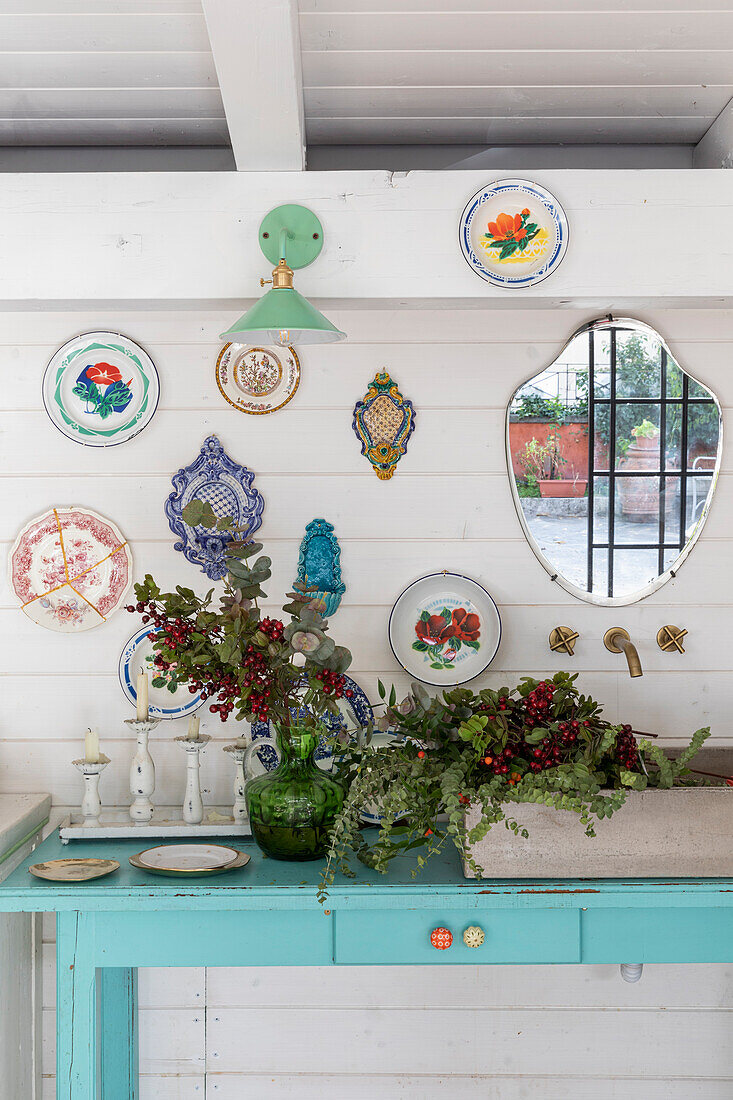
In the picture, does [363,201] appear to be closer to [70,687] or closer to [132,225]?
[132,225]

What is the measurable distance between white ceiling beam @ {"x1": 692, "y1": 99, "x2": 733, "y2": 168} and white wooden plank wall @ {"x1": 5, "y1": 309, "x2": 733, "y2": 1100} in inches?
13.2

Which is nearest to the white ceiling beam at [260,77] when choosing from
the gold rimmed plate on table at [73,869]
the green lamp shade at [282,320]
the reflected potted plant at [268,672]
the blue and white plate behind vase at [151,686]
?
the green lamp shade at [282,320]

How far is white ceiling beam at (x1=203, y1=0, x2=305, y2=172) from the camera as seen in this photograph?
134 centimetres

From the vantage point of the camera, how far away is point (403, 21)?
4.94 ft

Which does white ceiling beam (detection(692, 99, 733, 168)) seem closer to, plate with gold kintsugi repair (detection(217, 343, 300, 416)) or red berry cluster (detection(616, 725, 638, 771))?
plate with gold kintsugi repair (detection(217, 343, 300, 416))

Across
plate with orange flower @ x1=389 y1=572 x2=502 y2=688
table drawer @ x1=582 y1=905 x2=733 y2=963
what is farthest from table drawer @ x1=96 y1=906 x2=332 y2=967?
plate with orange flower @ x1=389 y1=572 x2=502 y2=688

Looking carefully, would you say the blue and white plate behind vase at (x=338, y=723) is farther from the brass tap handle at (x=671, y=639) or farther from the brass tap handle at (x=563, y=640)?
the brass tap handle at (x=671, y=639)

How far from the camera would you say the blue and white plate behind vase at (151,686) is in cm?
213

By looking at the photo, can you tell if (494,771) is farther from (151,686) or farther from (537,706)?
(151,686)

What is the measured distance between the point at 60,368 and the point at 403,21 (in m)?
1.08

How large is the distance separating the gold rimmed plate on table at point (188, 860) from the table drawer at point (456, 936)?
0.81 ft

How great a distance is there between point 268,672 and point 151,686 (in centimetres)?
49

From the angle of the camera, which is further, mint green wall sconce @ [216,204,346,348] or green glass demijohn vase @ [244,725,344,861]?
green glass demijohn vase @ [244,725,344,861]

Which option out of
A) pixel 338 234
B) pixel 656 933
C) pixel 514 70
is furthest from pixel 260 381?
pixel 656 933
